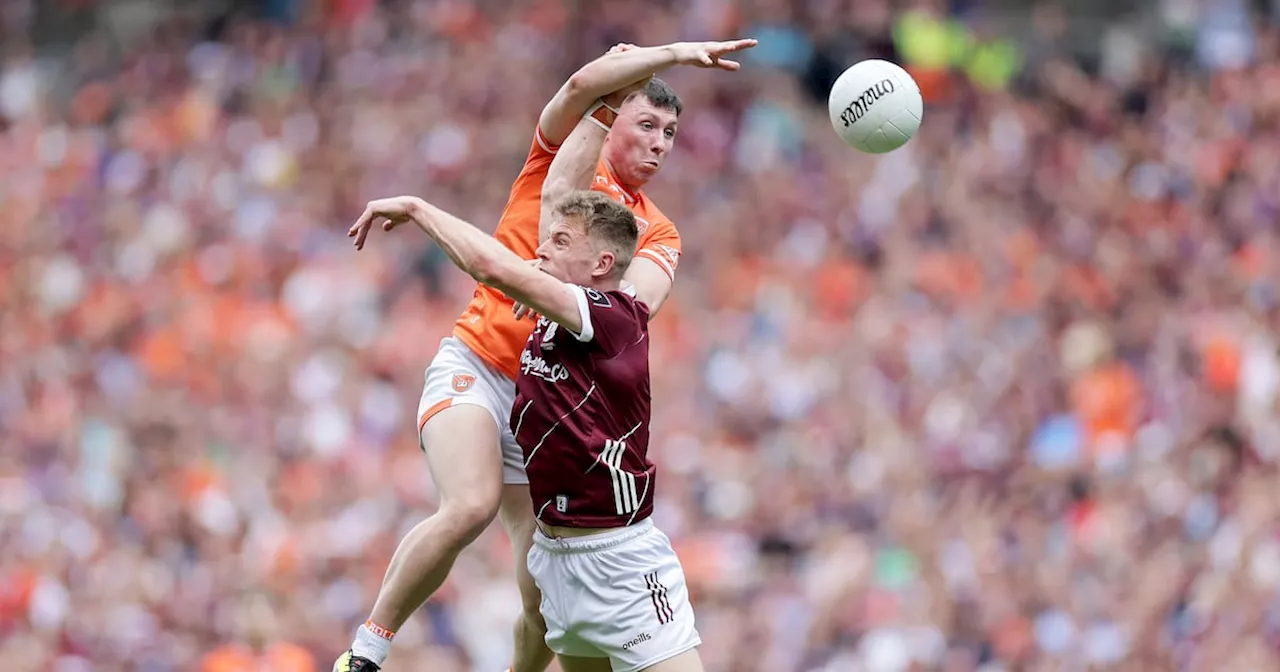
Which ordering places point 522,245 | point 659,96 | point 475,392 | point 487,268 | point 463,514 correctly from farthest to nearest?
point 522,245
point 659,96
point 475,392
point 463,514
point 487,268

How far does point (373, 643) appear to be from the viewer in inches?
291

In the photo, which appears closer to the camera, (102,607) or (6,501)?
(102,607)

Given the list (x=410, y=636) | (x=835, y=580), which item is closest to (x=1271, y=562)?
(x=835, y=580)

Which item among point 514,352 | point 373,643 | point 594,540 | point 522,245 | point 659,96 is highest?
point 659,96

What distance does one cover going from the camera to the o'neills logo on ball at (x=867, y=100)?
7.57m

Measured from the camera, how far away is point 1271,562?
12039mm

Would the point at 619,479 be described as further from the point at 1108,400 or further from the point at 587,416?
the point at 1108,400

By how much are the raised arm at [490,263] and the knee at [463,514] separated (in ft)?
2.98

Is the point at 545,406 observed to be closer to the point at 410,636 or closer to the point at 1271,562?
the point at 410,636

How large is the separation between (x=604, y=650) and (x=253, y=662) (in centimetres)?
631

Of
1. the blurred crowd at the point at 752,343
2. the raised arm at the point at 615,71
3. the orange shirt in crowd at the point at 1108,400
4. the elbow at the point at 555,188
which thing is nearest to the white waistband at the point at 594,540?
the elbow at the point at 555,188

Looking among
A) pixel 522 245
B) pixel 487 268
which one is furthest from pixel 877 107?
pixel 487 268

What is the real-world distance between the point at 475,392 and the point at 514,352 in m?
0.24

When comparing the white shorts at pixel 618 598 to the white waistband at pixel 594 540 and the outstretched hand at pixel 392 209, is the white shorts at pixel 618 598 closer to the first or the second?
the white waistband at pixel 594 540
